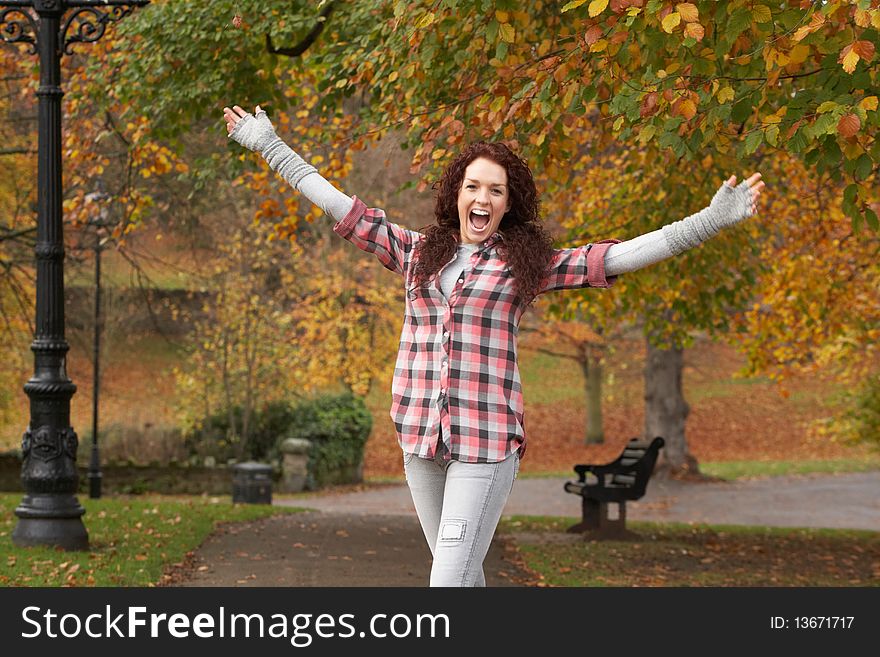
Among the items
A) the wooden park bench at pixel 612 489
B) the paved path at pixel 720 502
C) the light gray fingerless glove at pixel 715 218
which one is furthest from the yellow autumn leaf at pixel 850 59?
the paved path at pixel 720 502

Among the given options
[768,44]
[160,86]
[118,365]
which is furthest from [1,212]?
[118,365]

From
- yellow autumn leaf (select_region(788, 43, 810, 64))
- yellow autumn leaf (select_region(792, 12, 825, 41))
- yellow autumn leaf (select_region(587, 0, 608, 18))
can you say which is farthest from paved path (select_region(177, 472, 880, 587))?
yellow autumn leaf (select_region(792, 12, 825, 41))

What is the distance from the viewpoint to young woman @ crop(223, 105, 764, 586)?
3.95m

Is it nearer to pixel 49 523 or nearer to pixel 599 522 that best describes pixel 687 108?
pixel 49 523

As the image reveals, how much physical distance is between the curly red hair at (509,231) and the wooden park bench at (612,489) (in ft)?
30.1

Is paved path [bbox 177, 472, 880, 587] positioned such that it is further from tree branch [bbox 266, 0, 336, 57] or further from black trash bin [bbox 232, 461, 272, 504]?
tree branch [bbox 266, 0, 336, 57]

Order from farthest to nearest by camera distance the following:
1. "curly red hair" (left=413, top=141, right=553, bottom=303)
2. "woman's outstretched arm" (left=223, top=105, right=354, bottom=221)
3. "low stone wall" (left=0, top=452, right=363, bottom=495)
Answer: "low stone wall" (left=0, top=452, right=363, bottom=495)
"woman's outstretched arm" (left=223, top=105, right=354, bottom=221)
"curly red hair" (left=413, top=141, right=553, bottom=303)

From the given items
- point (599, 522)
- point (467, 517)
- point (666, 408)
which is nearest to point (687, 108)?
point (467, 517)

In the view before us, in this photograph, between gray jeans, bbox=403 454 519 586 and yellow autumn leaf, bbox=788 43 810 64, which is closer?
gray jeans, bbox=403 454 519 586

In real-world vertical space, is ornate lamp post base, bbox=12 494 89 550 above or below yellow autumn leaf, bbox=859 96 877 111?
below

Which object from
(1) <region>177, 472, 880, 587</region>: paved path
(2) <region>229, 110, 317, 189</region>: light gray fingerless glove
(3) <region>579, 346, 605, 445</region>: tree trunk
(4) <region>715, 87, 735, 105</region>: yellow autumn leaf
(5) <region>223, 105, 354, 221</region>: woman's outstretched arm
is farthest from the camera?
(3) <region>579, 346, 605, 445</region>: tree trunk

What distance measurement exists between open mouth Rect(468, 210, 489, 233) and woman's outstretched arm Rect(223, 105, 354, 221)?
0.46 m

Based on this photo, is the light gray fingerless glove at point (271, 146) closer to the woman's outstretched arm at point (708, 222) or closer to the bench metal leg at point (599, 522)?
the woman's outstretched arm at point (708, 222)

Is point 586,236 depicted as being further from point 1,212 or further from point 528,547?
point 1,212
